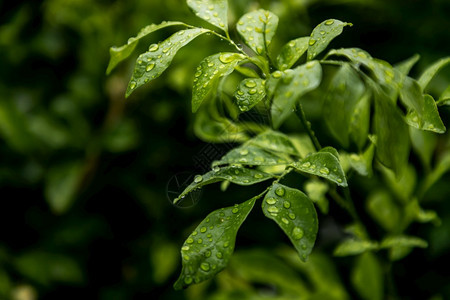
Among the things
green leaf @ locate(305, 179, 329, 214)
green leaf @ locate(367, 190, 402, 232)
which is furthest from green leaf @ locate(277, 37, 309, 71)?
green leaf @ locate(367, 190, 402, 232)

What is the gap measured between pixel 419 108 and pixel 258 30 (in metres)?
0.22

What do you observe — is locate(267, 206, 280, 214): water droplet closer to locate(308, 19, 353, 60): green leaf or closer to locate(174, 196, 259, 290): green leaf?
locate(174, 196, 259, 290): green leaf

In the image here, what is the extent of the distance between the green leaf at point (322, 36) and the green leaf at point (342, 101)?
0.32ft

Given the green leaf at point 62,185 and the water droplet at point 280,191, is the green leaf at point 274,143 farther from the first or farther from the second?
the green leaf at point 62,185

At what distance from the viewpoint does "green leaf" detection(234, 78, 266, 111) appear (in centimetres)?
48

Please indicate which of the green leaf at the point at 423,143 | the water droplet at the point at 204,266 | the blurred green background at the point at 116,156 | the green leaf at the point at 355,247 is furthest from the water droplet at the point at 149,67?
the blurred green background at the point at 116,156

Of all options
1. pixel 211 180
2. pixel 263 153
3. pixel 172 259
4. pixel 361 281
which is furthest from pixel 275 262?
pixel 211 180

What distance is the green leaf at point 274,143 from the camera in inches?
26.6

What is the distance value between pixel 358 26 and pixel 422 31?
20cm

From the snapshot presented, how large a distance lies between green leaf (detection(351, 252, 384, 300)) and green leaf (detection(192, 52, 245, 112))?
74cm

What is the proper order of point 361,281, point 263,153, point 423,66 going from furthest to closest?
point 423,66
point 361,281
point 263,153

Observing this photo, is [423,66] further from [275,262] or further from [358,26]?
[275,262]

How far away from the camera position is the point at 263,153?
63cm

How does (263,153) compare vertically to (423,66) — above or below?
above
